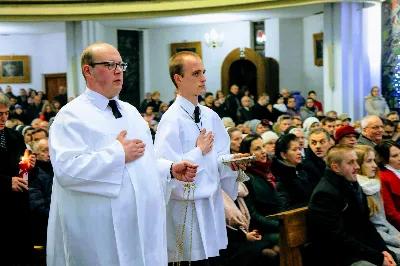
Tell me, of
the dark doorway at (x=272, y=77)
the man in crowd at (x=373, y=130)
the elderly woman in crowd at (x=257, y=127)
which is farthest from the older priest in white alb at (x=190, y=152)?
the dark doorway at (x=272, y=77)

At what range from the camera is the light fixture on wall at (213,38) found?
70.1ft

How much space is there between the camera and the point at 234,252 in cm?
630

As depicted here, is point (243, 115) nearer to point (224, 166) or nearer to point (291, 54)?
point (291, 54)

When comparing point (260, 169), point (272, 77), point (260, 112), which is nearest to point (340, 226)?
point (260, 169)

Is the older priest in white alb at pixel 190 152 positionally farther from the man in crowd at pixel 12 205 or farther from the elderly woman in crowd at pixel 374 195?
the elderly woman in crowd at pixel 374 195

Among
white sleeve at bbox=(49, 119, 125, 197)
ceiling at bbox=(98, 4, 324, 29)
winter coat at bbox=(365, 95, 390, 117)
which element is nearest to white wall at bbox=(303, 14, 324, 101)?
ceiling at bbox=(98, 4, 324, 29)

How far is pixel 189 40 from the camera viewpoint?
2381 centimetres

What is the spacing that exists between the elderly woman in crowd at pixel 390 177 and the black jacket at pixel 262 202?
3.24ft

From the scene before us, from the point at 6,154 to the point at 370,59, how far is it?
47.7 feet

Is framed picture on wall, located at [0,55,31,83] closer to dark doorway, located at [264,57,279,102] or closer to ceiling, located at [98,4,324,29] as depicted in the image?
ceiling, located at [98,4,324,29]

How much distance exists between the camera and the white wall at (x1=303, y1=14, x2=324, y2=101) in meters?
21.5

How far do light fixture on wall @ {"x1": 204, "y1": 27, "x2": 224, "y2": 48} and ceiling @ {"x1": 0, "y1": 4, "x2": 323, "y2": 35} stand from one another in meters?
0.39

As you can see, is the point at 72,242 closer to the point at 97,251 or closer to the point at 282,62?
the point at 97,251

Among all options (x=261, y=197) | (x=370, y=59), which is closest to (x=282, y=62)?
(x=370, y=59)
